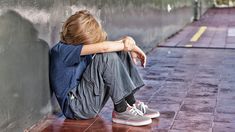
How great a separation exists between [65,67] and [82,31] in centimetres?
35

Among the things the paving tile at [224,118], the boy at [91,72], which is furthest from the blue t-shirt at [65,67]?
the paving tile at [224,118]

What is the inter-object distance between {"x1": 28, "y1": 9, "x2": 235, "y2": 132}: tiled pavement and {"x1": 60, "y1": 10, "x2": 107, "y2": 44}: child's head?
70 cm

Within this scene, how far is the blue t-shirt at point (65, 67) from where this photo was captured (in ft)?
12.2

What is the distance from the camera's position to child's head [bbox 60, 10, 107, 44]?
12.1 feet

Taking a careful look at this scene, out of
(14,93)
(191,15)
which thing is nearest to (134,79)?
(14,93)

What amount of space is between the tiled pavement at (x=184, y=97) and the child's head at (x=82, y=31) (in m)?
0.70

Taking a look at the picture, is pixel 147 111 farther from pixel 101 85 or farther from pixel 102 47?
pixel 102 47

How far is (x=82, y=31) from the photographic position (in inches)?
145

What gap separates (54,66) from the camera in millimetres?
3900

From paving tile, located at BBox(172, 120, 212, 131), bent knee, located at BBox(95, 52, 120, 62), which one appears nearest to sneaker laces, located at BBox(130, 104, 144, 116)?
paving tile, located at BBox(172, 120, 212, 131)

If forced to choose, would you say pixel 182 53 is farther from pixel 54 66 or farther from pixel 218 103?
pixel 54 66

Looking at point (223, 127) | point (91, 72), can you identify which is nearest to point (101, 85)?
point (91, 72)

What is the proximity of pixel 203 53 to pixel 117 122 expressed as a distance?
15.3 feet

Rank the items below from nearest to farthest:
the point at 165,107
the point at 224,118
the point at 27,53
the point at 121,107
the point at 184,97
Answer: the point at 27,53 < the point at 121,107 < the point at 224,118 < the point at 165,107 < the point at 184,97
